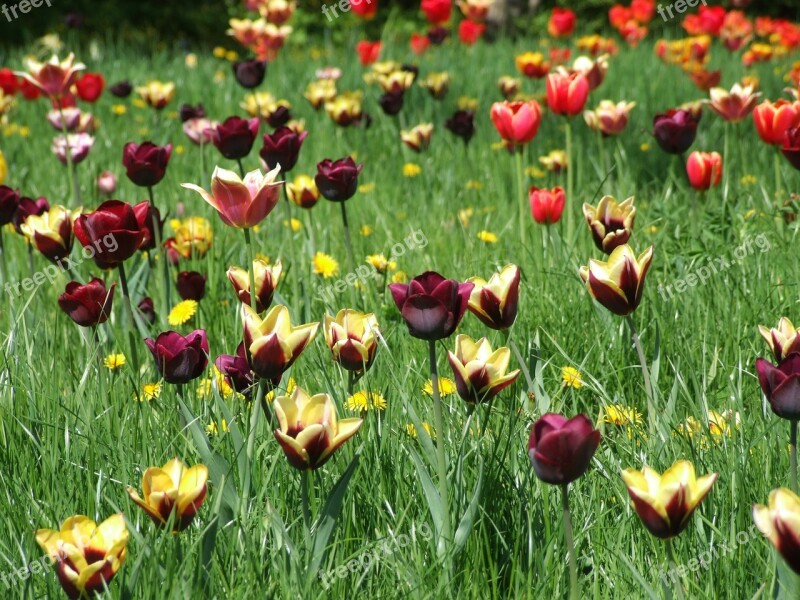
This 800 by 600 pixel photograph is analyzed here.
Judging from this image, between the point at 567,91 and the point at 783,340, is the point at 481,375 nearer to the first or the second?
the point at 783,340

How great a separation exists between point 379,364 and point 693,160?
1.36 m

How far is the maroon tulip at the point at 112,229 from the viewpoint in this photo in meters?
1.91

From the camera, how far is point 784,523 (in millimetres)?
1089

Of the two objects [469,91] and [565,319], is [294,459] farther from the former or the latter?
[469,91]

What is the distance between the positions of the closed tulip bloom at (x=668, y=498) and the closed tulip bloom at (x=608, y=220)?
950 mm

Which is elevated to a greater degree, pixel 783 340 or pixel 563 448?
pixel 563 448

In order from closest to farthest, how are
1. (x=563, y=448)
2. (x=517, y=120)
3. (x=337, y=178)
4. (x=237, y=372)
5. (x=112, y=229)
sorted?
(x=563, y=448) < (x=237, y=372) < (x=112, y=229) < (x=337, y=178) < (x=517, y=120)

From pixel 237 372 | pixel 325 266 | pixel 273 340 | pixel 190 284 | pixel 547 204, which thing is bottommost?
pixel 325 266

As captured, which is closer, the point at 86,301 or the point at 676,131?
the point at 86,301

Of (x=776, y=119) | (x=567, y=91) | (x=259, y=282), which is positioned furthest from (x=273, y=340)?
(x=776, y=119)

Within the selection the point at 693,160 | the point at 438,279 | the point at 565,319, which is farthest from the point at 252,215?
the point at 693,160

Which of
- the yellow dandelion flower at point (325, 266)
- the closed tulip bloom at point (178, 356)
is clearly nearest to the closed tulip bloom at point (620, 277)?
the closed tulip bloom at point (178, 356)

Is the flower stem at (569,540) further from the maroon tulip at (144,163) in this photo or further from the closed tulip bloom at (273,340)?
the maroon tulip at (144,163)

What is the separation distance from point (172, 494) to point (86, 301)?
824 mm
